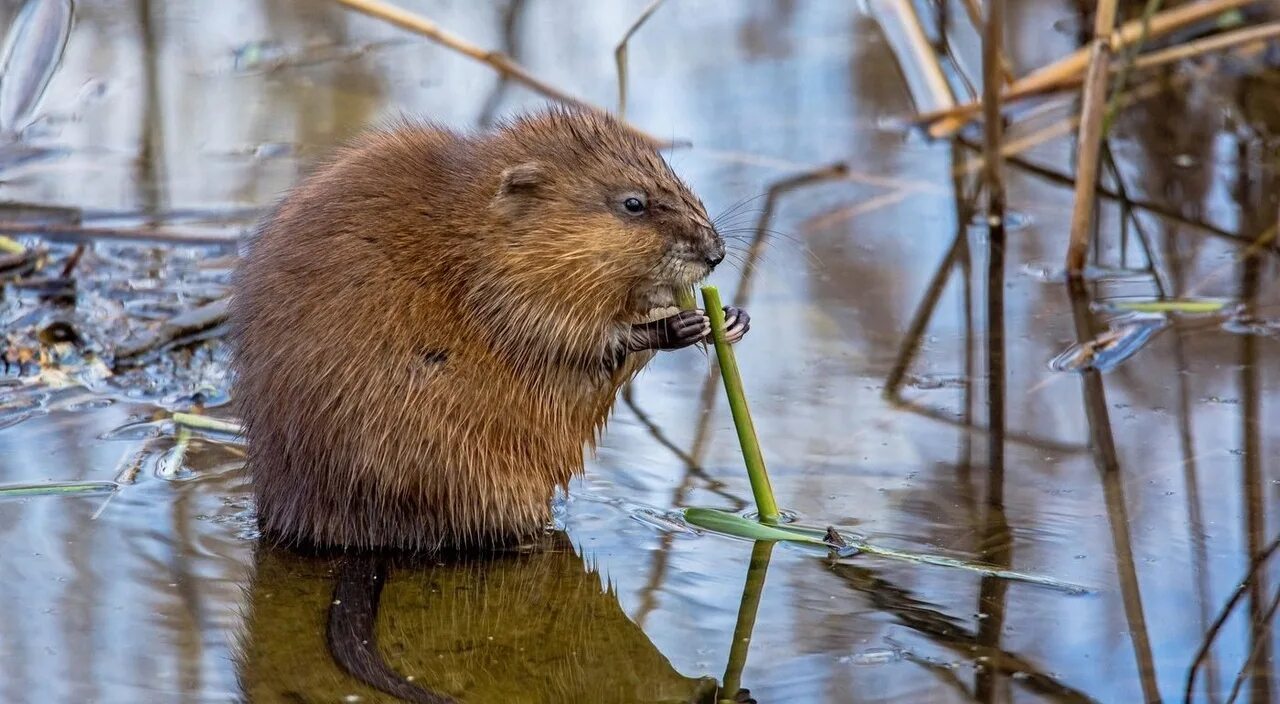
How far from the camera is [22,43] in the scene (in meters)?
3.80

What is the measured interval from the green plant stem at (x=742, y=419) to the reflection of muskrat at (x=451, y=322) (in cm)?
9

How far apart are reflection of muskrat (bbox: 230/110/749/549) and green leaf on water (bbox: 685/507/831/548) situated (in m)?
0.34

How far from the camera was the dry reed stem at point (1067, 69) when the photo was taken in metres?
6.18

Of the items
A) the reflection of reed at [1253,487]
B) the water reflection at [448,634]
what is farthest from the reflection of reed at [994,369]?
the water reflection at [448,634]

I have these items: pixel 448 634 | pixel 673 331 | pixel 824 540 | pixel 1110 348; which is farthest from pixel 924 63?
pixel 448 634

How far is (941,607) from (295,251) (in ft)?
5.03

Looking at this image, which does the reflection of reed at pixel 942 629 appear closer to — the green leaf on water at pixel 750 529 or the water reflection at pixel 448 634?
the green leaf on water at pixel 750 529

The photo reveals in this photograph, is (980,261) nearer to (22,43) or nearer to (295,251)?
(295,251)

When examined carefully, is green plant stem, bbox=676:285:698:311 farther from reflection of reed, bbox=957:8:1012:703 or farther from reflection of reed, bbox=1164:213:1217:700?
reflection of reed, bbox=1164:213:1217:700

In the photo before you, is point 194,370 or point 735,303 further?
point 735,303

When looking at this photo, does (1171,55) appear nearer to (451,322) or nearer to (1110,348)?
(1110,348)

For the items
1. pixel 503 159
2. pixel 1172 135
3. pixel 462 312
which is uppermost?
pixel 1172 135

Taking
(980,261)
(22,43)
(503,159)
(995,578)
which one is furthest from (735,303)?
(22,43)

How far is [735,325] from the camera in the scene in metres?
3.69
